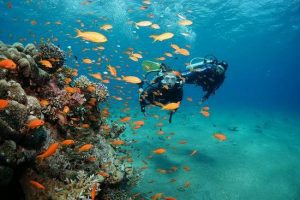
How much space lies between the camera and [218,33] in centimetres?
5209

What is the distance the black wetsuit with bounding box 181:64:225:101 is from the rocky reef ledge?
4.37 m

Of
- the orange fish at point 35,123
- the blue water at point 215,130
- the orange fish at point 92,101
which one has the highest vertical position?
the orange fish at point 35,123

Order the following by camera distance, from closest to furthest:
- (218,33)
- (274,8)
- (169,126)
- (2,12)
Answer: (169,126) < (274,8) < (2,12) < (218,33)

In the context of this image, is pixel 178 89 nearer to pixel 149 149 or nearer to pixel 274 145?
pixel 149 149

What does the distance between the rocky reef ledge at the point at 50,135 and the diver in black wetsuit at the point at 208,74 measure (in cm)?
437

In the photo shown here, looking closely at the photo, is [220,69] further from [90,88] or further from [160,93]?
[90,88]

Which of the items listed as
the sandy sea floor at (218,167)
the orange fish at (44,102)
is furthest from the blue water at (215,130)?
the orange fish at (44,102)

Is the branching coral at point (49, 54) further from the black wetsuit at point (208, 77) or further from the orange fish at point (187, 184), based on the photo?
the orange fish at point (187, 184)

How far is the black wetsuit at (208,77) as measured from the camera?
10.8 meters

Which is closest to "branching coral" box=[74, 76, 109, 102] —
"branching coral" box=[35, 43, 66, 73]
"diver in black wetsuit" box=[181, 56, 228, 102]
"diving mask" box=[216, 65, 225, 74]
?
"branching coral" box=[35, 43, 66, 73]

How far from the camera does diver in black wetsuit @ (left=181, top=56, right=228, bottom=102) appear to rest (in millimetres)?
10797

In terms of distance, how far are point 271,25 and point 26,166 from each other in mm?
46022

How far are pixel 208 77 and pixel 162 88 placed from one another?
2.84 m

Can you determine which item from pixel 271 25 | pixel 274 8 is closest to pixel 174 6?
pixel 274 8
